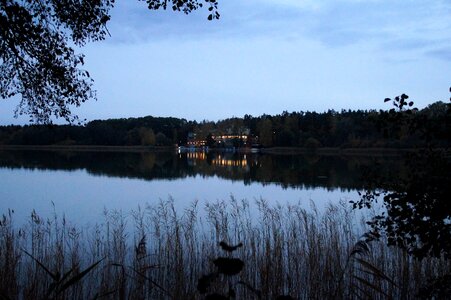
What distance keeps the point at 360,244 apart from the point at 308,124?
147 meters

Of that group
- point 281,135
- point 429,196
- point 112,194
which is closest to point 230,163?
point 112,194

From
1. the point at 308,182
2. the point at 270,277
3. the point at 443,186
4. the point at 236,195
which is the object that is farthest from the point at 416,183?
the point at 308,182

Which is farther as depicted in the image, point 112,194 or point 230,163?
point 230,163

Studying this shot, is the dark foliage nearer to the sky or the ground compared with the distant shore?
nearer to the sky

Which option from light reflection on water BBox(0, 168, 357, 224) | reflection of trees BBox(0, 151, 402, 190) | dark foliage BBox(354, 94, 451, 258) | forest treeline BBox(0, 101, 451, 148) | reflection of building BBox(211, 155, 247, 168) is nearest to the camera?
dark foliage BBox(354, 94, 451, 258)

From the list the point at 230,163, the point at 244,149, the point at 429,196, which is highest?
the point at 429,196

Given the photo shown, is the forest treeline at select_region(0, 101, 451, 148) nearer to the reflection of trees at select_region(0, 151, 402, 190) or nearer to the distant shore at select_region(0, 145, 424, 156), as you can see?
the distant shore at select_region(0, 145, 424, 156)

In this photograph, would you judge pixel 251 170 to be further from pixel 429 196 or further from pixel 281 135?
pixel 281 135

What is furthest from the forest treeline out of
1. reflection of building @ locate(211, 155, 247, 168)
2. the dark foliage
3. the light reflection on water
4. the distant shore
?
the dark foliage

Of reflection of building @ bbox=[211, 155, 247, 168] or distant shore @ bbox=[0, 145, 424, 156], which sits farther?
distant shore @ bbox=[0, 145, 424, 156]

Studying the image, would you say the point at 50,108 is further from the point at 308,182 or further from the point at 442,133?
the point at 308,182

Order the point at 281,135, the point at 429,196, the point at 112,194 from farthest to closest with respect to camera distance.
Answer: the point at 281,135, the point at 112,194, the point at 429,196

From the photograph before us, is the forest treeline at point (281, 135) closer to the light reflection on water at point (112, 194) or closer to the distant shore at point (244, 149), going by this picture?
the distant shore at point (244, 149)

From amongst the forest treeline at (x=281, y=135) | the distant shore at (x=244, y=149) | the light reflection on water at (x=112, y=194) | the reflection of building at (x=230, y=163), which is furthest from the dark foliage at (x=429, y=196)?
the distant shore at (x=244, y=149)
